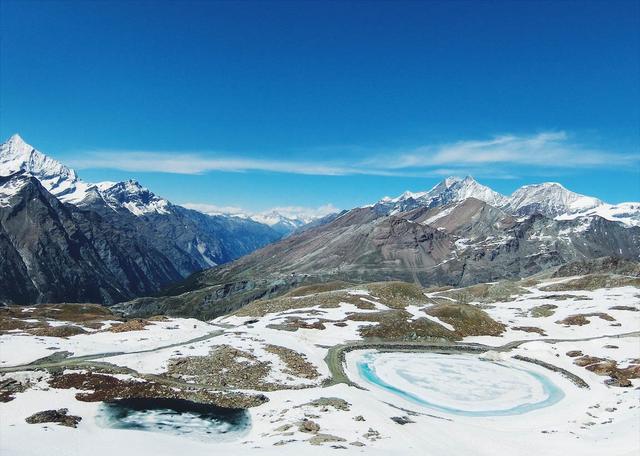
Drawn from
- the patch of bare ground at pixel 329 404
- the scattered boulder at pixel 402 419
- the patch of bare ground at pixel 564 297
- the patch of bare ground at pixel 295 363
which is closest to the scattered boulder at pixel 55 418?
the patch of bare ground at pixel 329 404

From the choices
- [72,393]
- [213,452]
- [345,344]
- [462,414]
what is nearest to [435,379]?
[462,414]

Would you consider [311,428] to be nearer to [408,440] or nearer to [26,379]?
[408,440]

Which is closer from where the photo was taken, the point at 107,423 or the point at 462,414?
the point at 107,423

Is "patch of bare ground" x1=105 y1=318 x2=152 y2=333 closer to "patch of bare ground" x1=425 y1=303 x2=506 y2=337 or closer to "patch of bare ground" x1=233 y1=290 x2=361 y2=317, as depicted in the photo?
"patch of bare ground" x1=233 y1=290 x2=361 y2=317

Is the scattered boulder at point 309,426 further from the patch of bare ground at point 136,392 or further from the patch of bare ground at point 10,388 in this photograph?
the patch of bare ground at point 10,388

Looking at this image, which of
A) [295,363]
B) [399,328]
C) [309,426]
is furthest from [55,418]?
[399,328]

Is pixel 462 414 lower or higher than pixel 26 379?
lower
